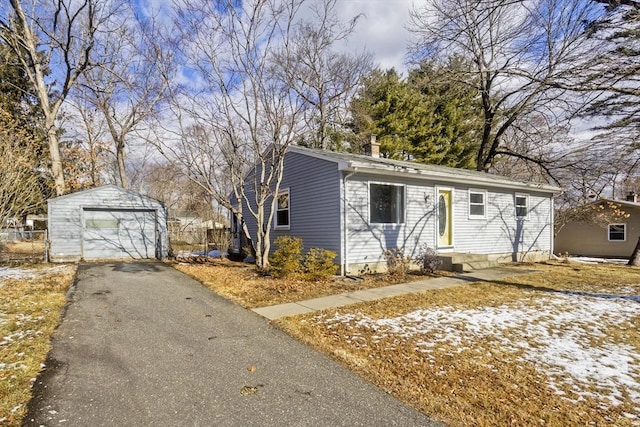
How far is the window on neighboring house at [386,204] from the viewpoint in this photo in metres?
10.4

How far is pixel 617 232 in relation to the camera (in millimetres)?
19719

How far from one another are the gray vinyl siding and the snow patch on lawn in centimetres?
437

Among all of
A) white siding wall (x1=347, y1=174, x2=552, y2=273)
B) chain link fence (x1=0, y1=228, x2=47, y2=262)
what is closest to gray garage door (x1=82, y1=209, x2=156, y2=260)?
chain link fence (x1=0, y1=228, x2=47, y2=262)

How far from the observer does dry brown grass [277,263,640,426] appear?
116 inches

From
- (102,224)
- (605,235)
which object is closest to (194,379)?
(102,224)

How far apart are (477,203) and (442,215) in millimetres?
1865

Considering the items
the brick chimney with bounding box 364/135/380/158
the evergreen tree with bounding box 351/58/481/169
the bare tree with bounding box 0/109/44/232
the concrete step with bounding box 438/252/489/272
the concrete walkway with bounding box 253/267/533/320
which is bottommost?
the concrete walkway with bounding box 253/267/533/320

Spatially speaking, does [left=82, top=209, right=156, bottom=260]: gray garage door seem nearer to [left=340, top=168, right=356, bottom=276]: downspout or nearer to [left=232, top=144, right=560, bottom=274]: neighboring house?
[left=232, top=144, right=560, bottom=274]: neighboring house

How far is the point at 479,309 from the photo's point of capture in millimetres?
6336

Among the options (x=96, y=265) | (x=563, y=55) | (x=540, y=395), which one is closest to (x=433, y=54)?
(x=563, y=55)

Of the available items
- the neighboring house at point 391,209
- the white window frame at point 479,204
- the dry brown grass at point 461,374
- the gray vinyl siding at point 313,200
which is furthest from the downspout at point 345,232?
the white window frame at point 479,204

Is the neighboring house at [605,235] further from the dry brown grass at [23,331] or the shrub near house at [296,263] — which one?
the dry brown grass at [23,331]

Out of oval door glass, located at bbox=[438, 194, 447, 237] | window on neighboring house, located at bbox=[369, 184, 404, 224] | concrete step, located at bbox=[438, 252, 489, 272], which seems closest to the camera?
window on neighboring house, located at bbox=[369, 184, 404, 224]

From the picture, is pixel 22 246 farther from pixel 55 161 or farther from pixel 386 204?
pixel 386 204
